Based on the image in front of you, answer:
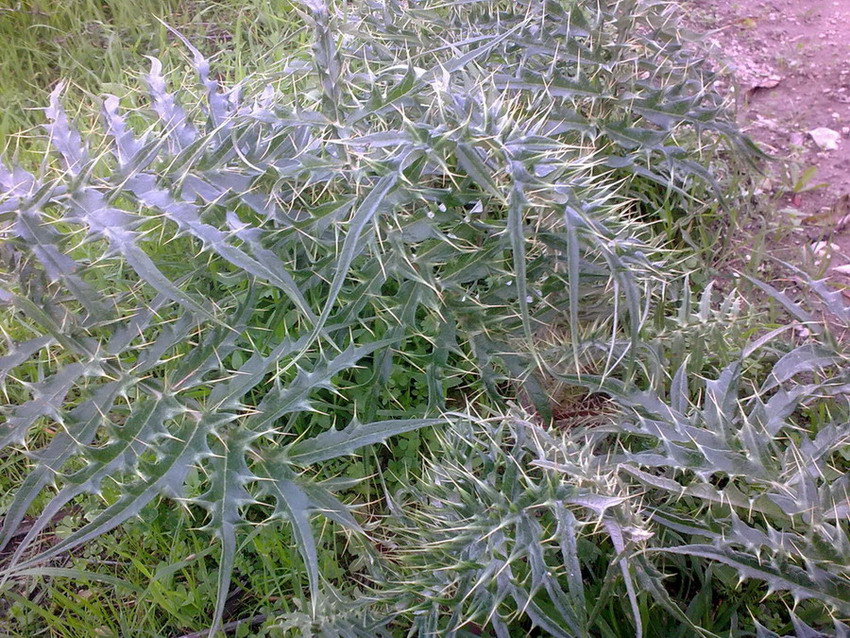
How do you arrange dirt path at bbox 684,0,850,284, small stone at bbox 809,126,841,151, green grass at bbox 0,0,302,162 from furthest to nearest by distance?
green grass at bbox 0,0,302,162
small stone at bbox 809,126,841,151
dirt path at bbox 684,0,850,284

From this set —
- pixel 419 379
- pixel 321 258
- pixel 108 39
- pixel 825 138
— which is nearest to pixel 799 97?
pixel 825 138

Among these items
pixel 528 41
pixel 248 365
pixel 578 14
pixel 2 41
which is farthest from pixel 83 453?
pixel 2 41

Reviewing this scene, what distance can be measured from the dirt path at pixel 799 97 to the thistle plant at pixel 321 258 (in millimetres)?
679

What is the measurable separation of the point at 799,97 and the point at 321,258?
86.8 inches

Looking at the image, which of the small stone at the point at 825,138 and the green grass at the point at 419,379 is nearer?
the green grass at the point at 419,379

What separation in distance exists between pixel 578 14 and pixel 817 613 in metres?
1.57

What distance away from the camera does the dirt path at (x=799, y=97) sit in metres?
2.24

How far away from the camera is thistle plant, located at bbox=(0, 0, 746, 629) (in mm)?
1220

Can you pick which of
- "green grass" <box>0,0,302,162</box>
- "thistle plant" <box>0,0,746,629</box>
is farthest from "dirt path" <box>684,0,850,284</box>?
"green grass" <box>0,0,302,162</box>

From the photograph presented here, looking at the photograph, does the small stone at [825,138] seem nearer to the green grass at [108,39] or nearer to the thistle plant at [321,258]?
the thistle plant at [321,258]

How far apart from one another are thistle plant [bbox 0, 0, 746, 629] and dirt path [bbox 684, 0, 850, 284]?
0.68m

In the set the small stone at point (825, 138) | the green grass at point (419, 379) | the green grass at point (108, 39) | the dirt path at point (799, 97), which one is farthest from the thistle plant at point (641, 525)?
the green grass at point (108, 39)

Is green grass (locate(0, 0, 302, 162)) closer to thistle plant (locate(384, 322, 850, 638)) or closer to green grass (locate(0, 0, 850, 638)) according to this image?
green grass (locate(0, 0, 850, 638))

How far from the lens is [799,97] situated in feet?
8.46
